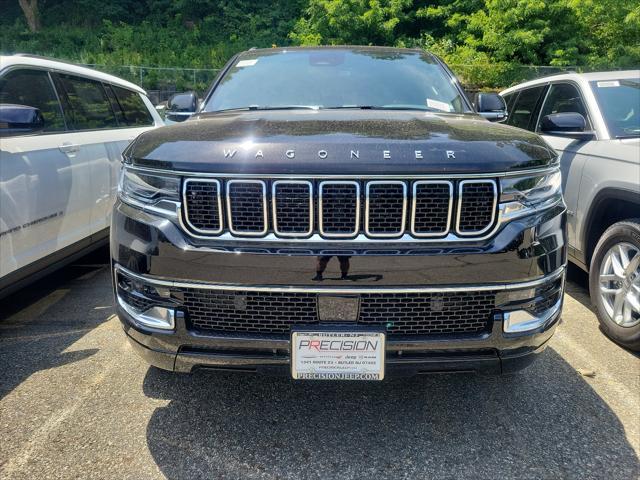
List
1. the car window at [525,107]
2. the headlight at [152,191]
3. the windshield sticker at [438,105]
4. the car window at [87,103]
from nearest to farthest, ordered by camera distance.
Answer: the headlight at [152,191] < the windshield sticker at [438,105] < the car window at [87,103] < the car window at [525,107]

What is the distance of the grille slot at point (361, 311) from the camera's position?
2.10 meters

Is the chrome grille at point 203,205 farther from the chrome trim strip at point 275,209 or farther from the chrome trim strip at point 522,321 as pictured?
the chrome trim strip at point 522,321

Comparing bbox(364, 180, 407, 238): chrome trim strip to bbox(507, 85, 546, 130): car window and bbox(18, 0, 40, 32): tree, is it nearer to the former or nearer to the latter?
bbox(507, 85, 546, 130): car window

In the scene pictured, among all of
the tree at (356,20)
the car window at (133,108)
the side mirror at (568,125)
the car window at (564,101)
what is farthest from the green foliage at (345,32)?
the side mirror at (568,125)

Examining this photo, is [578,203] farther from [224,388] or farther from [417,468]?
[224,388]

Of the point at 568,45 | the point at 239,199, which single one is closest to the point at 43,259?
the point at 239,199

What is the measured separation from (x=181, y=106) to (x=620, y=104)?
3.46 metres

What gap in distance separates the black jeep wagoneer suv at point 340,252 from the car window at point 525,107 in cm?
344

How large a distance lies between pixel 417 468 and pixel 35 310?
10.5 feet

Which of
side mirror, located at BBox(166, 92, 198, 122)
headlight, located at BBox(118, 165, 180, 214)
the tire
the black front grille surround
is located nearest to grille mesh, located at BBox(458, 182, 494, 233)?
the black front grille surround

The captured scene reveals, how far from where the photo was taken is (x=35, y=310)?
4.00 meters

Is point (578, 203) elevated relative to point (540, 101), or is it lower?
lower

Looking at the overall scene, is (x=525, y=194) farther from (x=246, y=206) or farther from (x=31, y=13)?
(x=31, y=13)

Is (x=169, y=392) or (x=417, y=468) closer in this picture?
(x=417, y=468)
